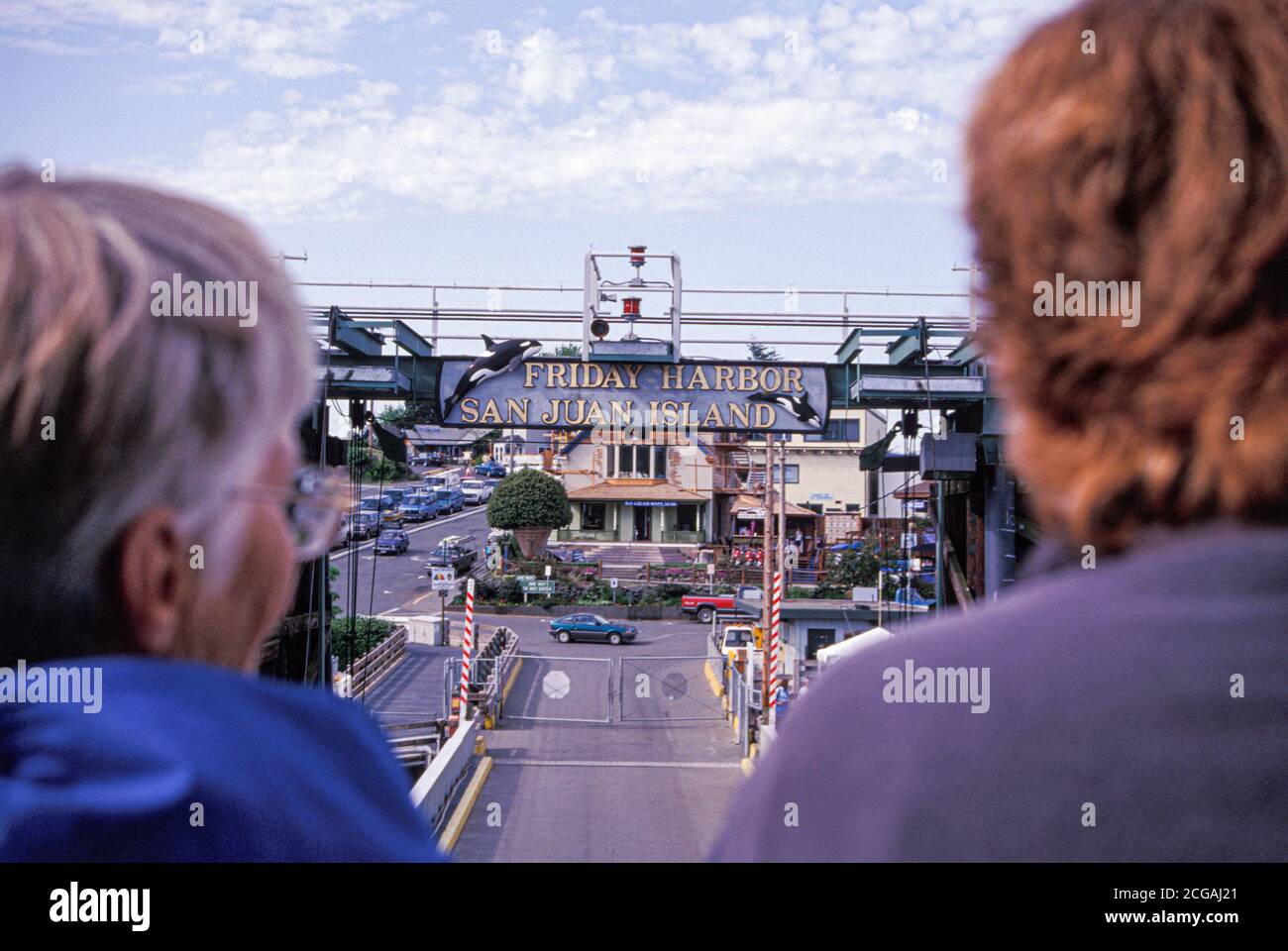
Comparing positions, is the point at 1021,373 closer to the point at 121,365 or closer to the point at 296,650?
the point at 121,365

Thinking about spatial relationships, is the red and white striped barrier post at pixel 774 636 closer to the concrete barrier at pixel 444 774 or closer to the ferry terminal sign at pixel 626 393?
the ferry terminal sign at pixel 626 393

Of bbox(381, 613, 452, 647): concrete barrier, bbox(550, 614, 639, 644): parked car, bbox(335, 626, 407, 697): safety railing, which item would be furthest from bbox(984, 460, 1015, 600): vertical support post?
bbox(550, 614, 639, 644): parked car

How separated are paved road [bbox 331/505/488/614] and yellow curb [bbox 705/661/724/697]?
179 centimetres

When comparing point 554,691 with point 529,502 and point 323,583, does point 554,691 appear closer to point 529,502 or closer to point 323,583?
point 529,502

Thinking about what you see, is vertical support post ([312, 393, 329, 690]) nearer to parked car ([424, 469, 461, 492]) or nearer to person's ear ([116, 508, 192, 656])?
person's ear ([116, 508, 192, 656])

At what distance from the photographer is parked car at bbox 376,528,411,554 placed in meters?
5.54

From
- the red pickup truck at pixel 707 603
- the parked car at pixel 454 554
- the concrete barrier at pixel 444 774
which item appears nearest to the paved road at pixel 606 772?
the concrete barrier at pixel 444 774

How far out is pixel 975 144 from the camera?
2.43ft

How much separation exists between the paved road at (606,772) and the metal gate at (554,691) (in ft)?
0.06

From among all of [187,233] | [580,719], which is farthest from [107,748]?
[580,719]

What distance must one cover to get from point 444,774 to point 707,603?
231 inches

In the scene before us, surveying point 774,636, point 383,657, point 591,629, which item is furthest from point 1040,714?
point 591,629

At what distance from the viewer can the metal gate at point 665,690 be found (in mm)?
5828
